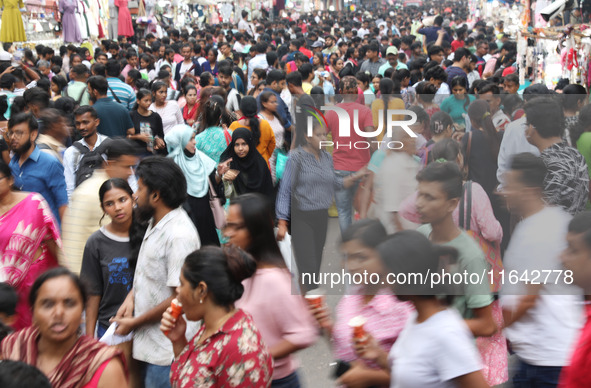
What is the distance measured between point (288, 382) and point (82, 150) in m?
2.76

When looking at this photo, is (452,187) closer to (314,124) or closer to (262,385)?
(262,385)

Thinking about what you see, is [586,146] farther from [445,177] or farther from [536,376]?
[536,376]

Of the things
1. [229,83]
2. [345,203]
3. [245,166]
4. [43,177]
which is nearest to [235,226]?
[43,177]

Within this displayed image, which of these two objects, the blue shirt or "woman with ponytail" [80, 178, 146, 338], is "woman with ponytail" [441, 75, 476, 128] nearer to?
the blue shirt

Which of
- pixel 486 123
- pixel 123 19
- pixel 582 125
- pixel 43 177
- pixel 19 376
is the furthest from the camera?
pixel 123 19

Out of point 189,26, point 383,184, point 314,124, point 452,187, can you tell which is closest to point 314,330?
point 452,187

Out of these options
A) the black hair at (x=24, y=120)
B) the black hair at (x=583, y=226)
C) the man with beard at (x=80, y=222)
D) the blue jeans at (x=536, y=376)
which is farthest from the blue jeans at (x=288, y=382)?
the black hair at (x=24, y=120)

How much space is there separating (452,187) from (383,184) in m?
1.65

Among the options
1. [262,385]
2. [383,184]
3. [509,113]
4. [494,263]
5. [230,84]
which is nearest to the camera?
[262,385]

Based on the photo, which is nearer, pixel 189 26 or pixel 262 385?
pixel 262 385

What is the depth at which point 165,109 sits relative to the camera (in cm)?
726

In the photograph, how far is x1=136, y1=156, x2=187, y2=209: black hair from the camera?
10.6 ft

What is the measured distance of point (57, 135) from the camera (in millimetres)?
5230

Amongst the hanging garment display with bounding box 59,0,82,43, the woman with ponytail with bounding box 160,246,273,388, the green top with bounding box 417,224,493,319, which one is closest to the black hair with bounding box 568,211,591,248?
the green top with bounding box 417,224,493,319
